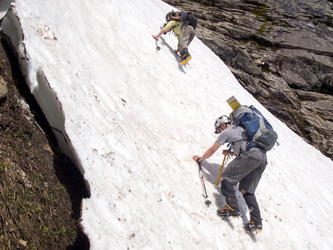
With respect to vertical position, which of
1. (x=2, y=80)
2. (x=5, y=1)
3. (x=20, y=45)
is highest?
(x=5, y=1)

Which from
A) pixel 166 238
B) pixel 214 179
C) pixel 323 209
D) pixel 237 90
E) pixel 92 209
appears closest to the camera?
pixel 92 209

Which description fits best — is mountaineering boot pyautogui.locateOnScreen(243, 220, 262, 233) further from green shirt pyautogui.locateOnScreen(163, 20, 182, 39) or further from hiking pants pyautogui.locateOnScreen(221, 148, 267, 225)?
green shirt pyautogui.locateOnScreen(163, 20, 182, 39)

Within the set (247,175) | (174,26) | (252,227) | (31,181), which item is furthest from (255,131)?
(174,26)

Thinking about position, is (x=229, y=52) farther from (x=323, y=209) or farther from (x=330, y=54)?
(x=323, y=209)

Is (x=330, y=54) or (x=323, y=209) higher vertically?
(x=330, y=54)

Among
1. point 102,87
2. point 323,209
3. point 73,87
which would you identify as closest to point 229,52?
point 323,209

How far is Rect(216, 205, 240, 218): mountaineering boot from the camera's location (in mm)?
5641

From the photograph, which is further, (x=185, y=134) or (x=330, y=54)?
(x=330, y=54)

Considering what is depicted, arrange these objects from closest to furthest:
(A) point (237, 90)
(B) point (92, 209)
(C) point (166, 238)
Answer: (B) point (92, 209) → (C) point (166, 238) → (A) point (237, 90)

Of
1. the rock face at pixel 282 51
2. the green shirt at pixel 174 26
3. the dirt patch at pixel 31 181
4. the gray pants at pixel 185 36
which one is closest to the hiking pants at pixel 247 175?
the dirt patch at pixel 31 181

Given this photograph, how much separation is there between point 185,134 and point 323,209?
553 cm

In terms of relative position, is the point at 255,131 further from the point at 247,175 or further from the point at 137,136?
the point at 137,136

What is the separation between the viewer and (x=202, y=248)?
16.2ft

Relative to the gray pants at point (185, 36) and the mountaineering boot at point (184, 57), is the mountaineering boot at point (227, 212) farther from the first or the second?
the gray pants at point (185, 36)
